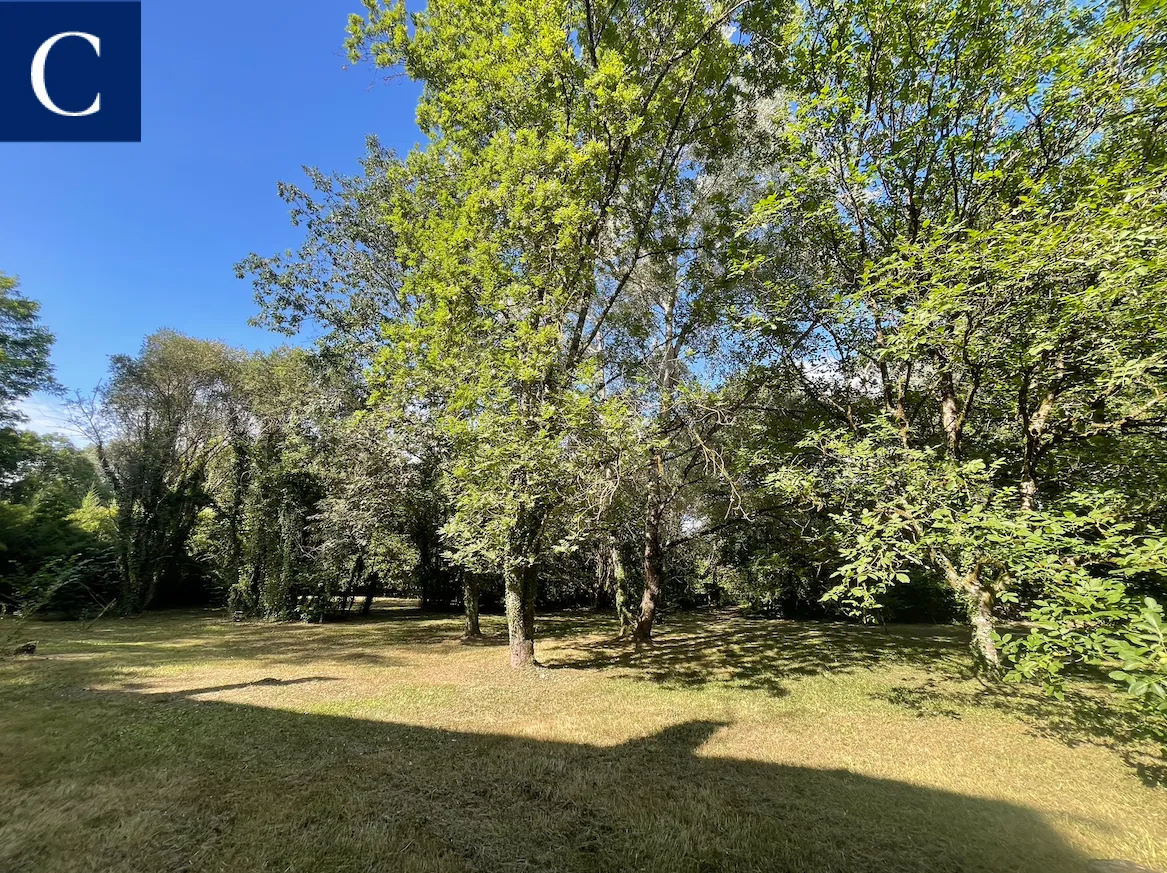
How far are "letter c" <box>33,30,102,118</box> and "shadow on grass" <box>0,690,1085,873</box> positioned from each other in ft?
26.9

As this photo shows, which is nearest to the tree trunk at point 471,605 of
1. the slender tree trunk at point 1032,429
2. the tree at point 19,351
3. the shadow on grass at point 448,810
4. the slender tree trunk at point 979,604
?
the shadow on grass at point 448,810

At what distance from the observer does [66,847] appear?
3404 mm

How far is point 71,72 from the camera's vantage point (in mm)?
6594

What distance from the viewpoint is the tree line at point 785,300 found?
17.9 feet

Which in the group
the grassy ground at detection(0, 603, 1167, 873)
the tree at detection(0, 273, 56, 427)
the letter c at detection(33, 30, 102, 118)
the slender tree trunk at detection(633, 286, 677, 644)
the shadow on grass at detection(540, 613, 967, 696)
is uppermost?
the tree at detection(0, 273, 56, 427)

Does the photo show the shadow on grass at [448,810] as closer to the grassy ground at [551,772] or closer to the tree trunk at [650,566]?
the grassy ground at [551,772]

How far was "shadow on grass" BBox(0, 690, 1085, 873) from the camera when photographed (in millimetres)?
3576

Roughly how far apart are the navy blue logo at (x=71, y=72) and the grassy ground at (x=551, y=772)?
7.94 m

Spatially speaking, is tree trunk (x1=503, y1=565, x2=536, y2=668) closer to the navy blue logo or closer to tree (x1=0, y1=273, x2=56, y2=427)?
the navy blue logo

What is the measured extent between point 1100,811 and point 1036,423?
482cm

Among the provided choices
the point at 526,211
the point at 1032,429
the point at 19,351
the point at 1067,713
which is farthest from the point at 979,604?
the point at 19,351

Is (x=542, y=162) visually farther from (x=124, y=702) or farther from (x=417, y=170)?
(x=124, y=702)

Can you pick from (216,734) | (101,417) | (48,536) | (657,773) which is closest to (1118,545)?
(657,773)

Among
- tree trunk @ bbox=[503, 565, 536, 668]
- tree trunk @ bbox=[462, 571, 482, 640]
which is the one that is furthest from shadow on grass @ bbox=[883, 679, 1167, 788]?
tree trunk @ bbox=[462, 571, 482, 640]
